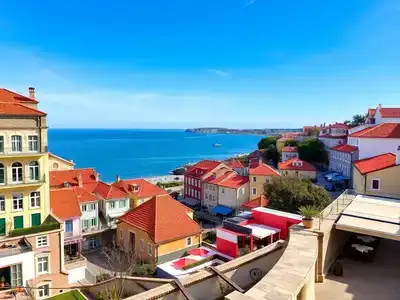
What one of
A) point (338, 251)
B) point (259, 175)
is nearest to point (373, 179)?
point (338, 251)

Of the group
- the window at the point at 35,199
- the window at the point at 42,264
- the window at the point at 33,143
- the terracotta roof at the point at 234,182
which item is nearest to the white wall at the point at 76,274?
the window at the point at 42,264

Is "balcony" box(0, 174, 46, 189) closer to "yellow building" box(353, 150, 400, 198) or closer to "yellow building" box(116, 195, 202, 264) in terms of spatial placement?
"yellow building" box(116, 195, 202, 264)

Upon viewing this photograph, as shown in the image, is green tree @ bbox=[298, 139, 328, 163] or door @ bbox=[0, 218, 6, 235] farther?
green tree @ bbox=[298, 139, 328, 163]

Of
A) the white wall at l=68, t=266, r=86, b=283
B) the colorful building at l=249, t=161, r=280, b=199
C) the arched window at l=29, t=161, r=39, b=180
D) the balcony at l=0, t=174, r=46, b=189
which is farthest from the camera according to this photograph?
the colorful building at l=249, t=161, r=280, b=199

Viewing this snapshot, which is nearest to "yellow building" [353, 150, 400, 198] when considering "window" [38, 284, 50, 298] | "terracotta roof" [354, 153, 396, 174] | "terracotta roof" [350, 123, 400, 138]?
"terracotta roof" [354, 153, 396, 174]

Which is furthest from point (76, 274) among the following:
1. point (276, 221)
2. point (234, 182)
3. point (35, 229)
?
point (234, 182)

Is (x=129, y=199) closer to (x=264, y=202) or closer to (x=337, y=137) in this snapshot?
(x=264, y=202)
